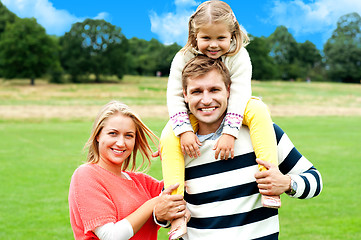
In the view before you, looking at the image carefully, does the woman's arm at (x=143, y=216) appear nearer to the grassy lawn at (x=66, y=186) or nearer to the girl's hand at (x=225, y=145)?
the girl's hand at (x=225, y=145)

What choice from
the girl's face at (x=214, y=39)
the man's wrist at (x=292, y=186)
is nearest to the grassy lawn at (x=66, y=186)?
the girl's face at (x=214, y=39)

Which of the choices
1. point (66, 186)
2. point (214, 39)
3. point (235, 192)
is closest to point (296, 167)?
point (235, 192)

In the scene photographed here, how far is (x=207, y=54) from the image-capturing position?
2.49 m

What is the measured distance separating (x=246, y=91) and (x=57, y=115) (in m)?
25.2

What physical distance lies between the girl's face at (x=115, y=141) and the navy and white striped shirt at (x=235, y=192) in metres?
0.40

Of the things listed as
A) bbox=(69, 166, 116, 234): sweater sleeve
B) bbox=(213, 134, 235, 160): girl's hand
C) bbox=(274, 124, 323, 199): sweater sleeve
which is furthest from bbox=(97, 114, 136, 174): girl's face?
bbox=(274, 124, 323, 199): sweater sleeve

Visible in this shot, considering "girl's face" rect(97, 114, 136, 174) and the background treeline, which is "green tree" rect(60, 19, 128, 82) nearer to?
the background treeline

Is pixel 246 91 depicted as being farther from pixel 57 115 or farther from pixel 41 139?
pixel 57 115

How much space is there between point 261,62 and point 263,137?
234 ft

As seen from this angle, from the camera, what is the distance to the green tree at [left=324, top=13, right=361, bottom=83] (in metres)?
64.1

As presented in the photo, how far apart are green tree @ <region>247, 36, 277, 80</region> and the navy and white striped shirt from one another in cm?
A: 6776

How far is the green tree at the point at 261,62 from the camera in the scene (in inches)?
2803

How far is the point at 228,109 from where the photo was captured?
7.64 ft

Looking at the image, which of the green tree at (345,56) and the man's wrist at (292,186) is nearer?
the man's wrist at (292,186)
